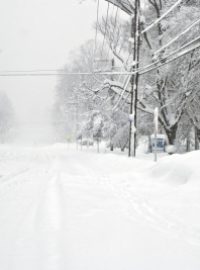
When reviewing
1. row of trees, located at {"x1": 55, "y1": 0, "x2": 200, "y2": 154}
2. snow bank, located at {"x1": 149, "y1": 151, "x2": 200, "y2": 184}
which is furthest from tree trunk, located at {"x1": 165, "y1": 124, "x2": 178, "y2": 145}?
snow bank, located at {"x1": 149, "y1": 151, "x2": 200, "y2": 184}

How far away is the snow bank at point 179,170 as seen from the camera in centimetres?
927

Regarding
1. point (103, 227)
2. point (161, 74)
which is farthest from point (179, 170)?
point (161, 74)

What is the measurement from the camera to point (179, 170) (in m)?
10.1

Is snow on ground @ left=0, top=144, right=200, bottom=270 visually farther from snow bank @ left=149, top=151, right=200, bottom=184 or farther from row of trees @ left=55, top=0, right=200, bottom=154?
row of trees @ left=55, top=0, right=200, bottom=154

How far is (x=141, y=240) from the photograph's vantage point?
480 centimetres

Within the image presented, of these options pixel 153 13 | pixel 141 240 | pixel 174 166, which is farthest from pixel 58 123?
pixel 141 240

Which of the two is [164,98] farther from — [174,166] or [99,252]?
[99,252]

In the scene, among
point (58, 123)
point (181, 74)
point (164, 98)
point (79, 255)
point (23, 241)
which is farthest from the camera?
point (58, 123)

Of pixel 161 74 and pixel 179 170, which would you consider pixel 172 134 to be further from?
pixel 179 170

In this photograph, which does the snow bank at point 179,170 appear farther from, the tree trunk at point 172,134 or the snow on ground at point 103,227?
the tree trunk at point 172,134

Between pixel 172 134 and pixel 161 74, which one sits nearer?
pixel 161 74

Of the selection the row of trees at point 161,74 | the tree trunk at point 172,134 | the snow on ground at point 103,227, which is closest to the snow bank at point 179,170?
the snow on ground at point 103,227

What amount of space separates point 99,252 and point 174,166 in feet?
22.3

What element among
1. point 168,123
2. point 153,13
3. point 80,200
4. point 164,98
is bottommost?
point 80,200
